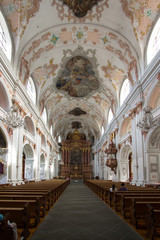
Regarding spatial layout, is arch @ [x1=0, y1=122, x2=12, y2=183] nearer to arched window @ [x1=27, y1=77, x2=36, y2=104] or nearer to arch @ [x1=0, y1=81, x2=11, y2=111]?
arch @ [x1=0, y1=81, x2=11, y2=111]

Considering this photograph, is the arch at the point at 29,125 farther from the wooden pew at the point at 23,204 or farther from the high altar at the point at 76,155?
the high altar at the point at 76,155

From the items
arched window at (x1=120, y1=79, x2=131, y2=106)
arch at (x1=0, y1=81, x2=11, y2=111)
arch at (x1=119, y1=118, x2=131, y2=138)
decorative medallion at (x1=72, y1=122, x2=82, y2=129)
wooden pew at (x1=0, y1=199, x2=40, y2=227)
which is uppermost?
arched window at (x1=120, y1=79, x2=131, y2=106)

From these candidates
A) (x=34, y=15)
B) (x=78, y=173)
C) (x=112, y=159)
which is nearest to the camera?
(x=34, y=15)

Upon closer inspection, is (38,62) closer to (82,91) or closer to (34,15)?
(34,15)

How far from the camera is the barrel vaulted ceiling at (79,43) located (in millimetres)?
11938

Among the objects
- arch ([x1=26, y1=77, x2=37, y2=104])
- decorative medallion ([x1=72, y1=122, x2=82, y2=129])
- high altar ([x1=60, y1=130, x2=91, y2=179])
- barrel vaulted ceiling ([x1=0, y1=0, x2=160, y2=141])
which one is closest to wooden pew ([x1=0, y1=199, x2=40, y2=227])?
barrel vaulted ceiling ([x1=0, y1=0, x2=160, y2=141])

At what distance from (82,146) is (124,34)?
2661cm

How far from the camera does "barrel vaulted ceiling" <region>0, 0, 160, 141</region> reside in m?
11.9

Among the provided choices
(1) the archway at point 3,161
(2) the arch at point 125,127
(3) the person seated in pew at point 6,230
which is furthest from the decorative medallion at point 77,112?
(3) the person seated in pew at point 6,230

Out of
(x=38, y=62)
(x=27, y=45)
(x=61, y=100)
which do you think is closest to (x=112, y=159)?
(x=61, y=100)

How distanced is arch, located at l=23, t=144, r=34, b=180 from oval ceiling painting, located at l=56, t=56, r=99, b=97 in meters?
6.88

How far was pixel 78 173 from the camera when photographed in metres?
37.2

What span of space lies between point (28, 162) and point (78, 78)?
8.93 metres

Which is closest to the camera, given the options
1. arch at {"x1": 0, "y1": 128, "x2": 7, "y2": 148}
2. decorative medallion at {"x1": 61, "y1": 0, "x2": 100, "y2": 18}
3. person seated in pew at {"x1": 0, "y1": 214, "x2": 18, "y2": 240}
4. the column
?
person seated in pew at {"x1": 0, "y1": 214, "x2": 18, "y2": 240}
